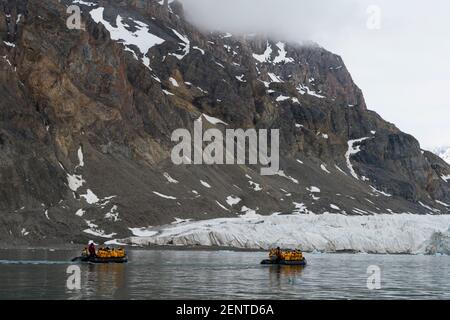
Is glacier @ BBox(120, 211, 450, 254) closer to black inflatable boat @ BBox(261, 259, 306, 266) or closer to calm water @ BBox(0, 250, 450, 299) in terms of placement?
black inflatable boat @ BBox(261, 259, 306, 266)

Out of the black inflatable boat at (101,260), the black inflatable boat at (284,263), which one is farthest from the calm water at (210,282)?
the black inflatable boat at (284,263)

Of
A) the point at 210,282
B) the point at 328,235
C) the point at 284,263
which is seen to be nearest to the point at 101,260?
the point at 284,263

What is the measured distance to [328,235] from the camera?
139625 mm

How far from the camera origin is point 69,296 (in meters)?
46.8

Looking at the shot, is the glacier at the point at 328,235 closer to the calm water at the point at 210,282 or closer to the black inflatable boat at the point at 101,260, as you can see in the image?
the calm water at the point at 210,282

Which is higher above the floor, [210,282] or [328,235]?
[328,235]

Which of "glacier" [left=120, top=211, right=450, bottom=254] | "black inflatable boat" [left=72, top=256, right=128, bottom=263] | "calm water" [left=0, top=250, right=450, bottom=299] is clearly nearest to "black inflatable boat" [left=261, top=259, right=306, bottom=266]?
"calm water" [left=0, top=250, right=450, bottom=299]

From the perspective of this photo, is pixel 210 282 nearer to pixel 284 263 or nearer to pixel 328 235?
pixel 284 263

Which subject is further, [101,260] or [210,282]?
[101,260]

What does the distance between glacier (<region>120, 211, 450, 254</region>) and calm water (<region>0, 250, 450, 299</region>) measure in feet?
171

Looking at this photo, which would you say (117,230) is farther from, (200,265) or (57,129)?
(200,265)

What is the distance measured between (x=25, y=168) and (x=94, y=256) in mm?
80572

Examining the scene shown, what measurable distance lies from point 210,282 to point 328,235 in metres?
82.8
